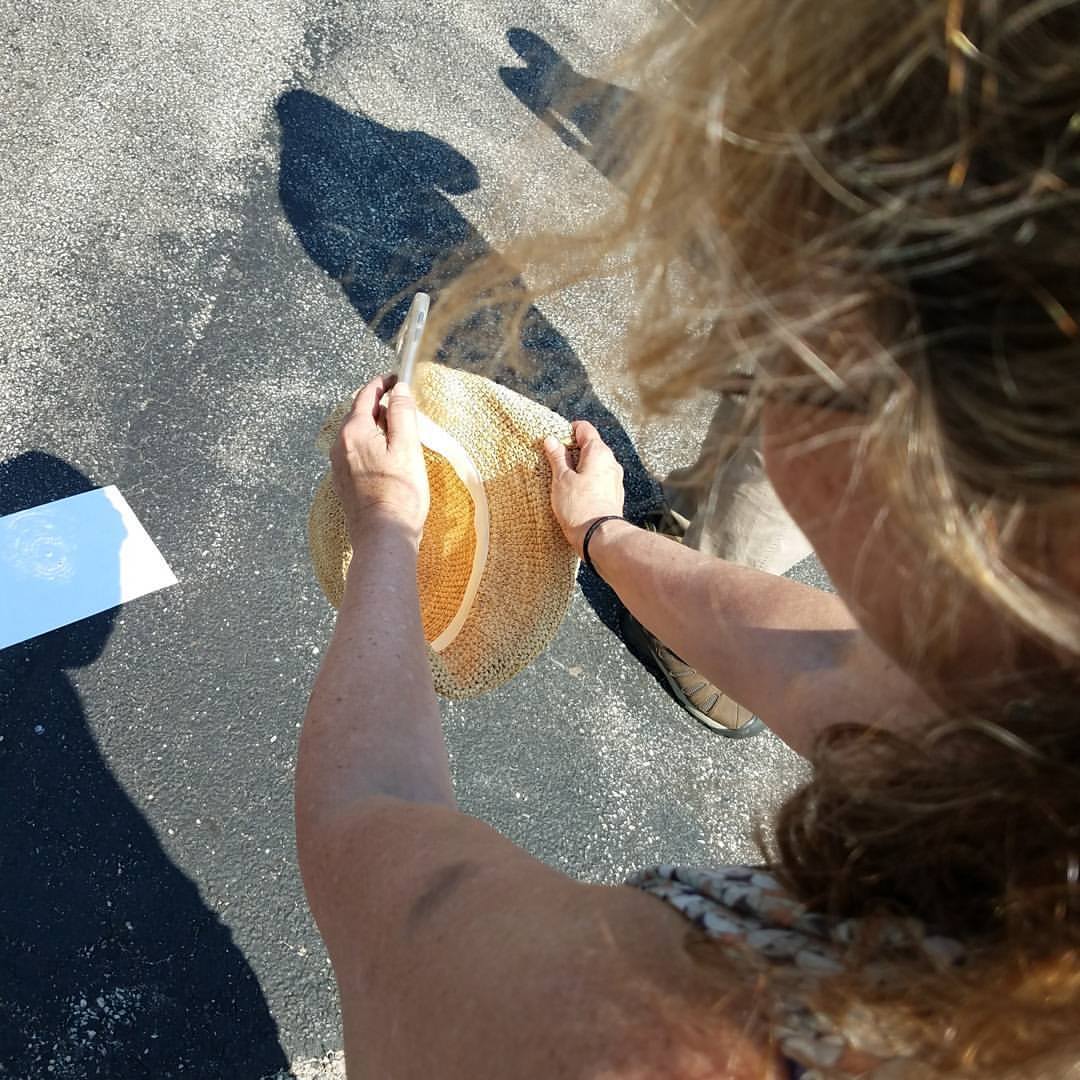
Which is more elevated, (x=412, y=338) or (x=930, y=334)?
(x=930, y=334)

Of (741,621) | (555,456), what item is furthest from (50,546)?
(741,621)

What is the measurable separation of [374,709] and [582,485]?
501 mm

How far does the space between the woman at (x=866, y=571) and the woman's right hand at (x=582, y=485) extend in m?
0.57

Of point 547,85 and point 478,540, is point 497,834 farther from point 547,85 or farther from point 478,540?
point 547,85

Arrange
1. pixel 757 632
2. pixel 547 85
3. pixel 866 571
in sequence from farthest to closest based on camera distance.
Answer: pixel 547 85, pixel 757 632, pixel 866 571

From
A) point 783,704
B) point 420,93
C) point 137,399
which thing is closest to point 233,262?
point 137,399

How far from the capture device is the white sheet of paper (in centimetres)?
156

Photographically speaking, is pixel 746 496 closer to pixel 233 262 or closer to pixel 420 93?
pixel 233 262

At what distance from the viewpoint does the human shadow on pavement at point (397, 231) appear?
210 cm

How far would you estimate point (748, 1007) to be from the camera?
533 mm

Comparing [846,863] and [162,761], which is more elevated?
[846,863]

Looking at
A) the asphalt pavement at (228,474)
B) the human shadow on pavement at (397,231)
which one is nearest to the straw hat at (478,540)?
the asphalt pavement at (228,474)

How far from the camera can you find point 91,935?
1.34m

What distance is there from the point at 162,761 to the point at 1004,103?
4.90 feet
